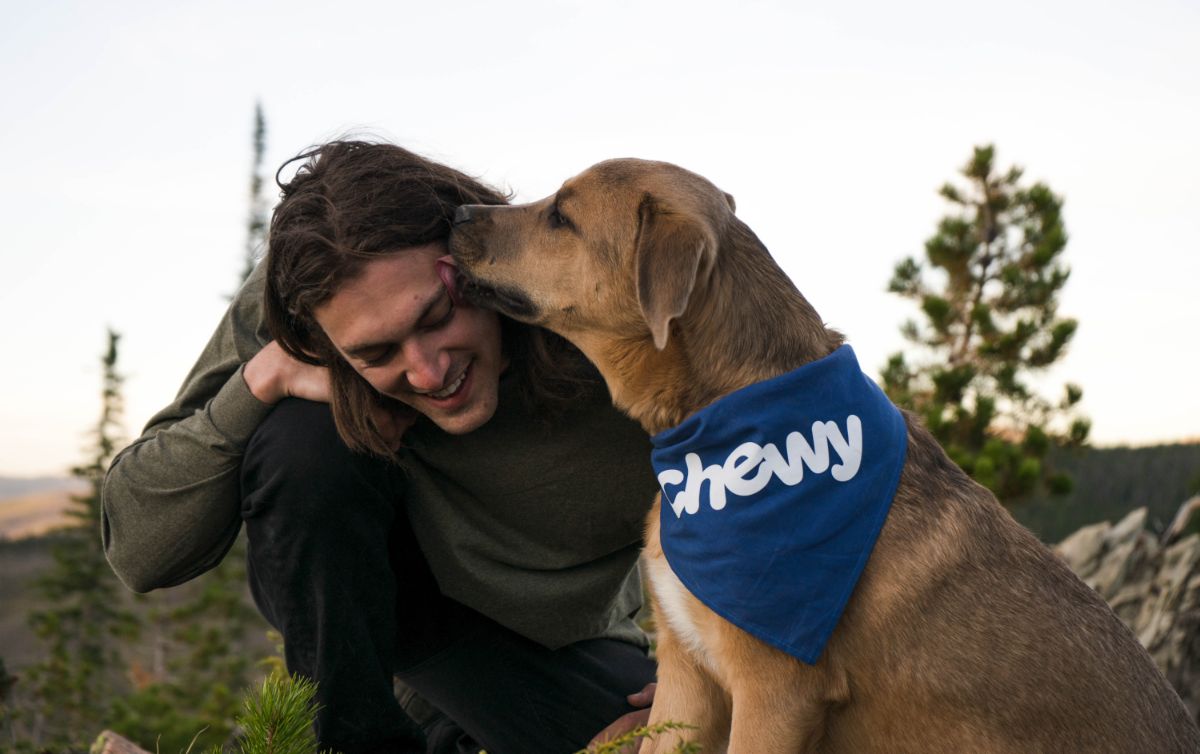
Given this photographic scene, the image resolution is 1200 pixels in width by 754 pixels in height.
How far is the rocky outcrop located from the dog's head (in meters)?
3.59

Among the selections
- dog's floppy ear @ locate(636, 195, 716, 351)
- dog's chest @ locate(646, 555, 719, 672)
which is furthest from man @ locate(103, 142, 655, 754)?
dog's floppy ear @ locate(636, 195, 716, 351)

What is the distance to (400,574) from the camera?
3854 mm

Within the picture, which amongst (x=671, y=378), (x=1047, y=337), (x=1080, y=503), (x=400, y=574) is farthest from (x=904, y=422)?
(x=1080, y=503)

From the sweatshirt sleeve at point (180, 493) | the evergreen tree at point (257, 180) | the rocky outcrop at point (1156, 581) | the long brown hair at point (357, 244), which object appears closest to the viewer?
the long brown hair at point (357, 244)

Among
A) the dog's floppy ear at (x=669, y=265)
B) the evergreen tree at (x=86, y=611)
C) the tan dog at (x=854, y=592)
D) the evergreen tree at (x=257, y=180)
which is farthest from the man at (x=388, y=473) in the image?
the evergreen tree at (x=257, y=180)

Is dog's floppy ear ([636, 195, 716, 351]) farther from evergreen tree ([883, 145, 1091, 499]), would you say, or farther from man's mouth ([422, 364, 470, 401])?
evergreen tree ([883, 145, 1091, 499])

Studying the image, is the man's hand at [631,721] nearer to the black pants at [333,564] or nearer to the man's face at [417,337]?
the black pants at [333,564]

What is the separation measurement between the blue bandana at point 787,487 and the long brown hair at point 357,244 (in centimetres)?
87

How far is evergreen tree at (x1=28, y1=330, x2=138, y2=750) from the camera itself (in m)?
8.52

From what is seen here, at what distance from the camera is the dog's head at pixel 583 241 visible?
298 cm

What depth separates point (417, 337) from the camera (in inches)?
127

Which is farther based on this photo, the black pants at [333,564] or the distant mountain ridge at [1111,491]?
the distant mountain ridge at [1111,491]

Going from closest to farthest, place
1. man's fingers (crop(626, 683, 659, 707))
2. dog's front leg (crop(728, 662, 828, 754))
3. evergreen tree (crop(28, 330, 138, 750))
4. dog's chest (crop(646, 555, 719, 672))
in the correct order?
dog's front leg (crop(728, 662, 828, 754)), dog's chest (crop(646, 555, 719, 672)), man's fingers (crop(626, 683, 659, 707)), evergreen tree (crop(28, 330, 138, 750))

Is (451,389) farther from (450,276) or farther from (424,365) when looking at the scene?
(450,276)
